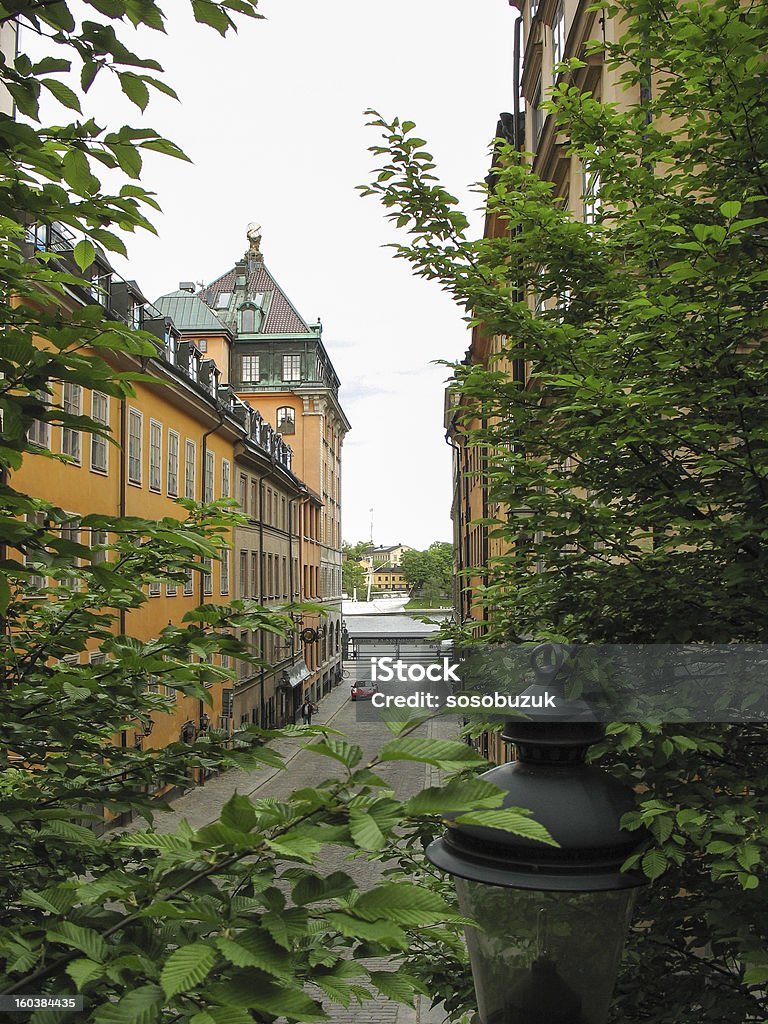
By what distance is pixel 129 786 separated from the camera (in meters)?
3.57

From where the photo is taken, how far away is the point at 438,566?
102 meters

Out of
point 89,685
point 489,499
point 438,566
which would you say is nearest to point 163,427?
point 489,499

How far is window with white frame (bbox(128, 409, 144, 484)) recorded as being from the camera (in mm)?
22906

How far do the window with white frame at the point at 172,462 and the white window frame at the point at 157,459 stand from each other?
34.5 inches

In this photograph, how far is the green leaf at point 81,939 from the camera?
1.81 m

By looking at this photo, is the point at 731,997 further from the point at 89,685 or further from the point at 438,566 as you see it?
the point at 438,566

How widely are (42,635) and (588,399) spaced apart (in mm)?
2970

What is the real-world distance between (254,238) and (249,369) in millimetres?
11449

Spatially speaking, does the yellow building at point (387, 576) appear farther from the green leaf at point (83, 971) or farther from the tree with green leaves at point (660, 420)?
the green leaf at point (83, 971)
